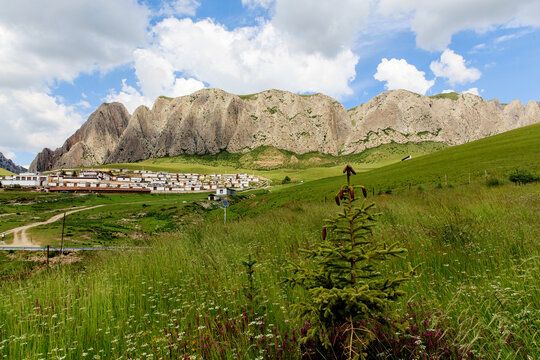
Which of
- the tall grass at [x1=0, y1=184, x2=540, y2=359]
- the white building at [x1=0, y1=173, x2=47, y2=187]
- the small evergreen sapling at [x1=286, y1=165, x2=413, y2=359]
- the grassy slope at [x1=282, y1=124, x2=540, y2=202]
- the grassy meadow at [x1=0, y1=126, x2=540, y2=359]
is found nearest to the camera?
the small evergreen sapling at [x1=286, y1=165, x2=413, y2=359]

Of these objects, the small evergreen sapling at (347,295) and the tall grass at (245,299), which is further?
the tall grass at (245,299)

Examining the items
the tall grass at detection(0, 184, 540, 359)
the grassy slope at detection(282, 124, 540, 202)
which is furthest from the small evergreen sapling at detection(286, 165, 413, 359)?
the grassy slope at detection(282, 124, 540, 202)

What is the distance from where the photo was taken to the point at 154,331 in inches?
169

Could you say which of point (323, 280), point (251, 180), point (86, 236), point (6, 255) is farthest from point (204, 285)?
point (251, 180)

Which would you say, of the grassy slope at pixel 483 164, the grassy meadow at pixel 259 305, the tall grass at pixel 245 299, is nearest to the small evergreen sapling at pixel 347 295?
the grassy meadow at pixel 259 305

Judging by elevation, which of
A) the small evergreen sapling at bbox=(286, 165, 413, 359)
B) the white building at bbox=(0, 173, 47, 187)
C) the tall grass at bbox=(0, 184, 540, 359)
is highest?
the white building at bbox=(0, 173, 47, 187)

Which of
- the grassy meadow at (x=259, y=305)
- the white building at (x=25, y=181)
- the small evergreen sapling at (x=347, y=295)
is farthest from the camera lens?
the white building at (x=25, y=181)

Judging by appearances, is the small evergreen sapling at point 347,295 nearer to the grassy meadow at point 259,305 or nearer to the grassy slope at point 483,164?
the grassy meadow at point 259,305

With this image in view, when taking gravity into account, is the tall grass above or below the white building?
below

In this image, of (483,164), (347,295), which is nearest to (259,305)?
(347,295)

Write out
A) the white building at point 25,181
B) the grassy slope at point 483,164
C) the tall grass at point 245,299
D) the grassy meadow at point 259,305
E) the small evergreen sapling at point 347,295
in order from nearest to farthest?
the small evergreen sapling at point 347,295
the grassy meadow at point 259,305
the tall grass at point 245,299
the grassy slope at point 483,164
the white building at point 25,181

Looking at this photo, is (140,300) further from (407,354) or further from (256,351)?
(407,354)

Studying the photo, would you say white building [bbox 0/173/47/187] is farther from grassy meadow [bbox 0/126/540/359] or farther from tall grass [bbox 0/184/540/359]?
grassy meadow [bbox 0/126/540/359]

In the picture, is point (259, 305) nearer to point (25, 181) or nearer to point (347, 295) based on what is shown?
point (347, 295)
